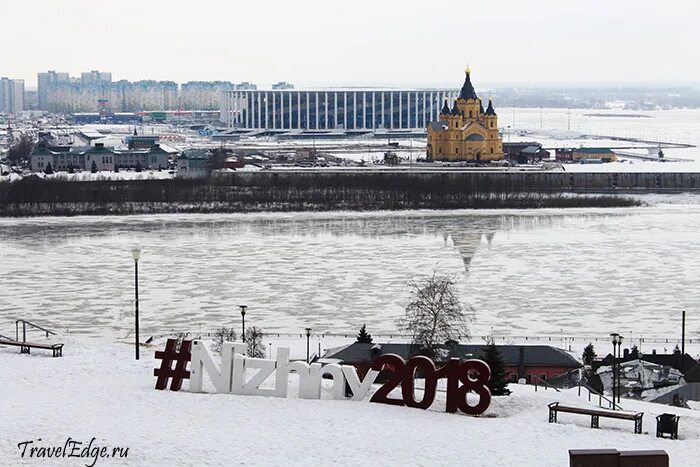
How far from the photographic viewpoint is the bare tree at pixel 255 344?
1975 cm

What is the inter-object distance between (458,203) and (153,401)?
4199 centimetres

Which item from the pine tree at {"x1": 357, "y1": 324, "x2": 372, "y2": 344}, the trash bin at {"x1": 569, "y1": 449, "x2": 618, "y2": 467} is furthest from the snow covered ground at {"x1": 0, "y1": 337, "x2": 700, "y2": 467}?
the pine tree at {"x1": 357, "y1": 324, "x2": 372, "y2": 344}

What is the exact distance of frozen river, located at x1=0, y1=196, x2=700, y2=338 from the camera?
83.3 ft

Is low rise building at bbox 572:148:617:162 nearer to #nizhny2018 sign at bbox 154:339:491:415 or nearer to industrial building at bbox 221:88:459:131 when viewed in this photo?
industrial building at bbox 221:88:459:131

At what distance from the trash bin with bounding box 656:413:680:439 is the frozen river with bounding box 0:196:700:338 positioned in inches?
445

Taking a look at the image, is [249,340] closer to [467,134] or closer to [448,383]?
[448,383]

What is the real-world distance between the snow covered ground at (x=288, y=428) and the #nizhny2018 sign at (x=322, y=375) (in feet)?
0.54

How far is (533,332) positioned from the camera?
2386 centimetres

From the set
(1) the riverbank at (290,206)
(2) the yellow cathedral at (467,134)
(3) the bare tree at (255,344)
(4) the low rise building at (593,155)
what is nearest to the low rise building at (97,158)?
(2) the yellow cathedral at (467,134)

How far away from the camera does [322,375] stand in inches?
558

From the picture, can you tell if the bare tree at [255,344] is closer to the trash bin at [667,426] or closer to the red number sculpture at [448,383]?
the red number sculpture at [448,383]

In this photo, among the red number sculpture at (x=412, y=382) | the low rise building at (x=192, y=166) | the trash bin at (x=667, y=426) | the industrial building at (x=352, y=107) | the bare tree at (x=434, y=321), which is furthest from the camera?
the industrial building at (x=352, y=107)

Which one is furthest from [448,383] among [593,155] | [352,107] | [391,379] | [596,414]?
[352,107]

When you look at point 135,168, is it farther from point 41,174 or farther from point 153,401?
point 153,401
